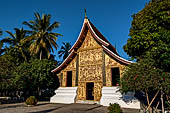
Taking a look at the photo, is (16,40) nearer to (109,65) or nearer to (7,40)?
(7,40)

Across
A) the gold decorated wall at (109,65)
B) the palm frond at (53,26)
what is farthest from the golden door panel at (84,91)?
the palm frond at (53,26)

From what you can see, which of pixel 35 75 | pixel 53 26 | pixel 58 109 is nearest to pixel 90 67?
pixel 58 109

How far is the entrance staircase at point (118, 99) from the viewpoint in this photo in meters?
12.2

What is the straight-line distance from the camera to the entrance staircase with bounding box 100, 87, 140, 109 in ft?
40.2

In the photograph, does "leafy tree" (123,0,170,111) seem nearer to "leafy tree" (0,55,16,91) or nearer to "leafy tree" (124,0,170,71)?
"leafy tree" (124,0,170,71)

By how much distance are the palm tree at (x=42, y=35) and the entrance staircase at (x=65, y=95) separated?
8.48 metres

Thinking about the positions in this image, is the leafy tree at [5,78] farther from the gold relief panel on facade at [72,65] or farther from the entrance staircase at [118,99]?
the entrance staircase at [118,99]

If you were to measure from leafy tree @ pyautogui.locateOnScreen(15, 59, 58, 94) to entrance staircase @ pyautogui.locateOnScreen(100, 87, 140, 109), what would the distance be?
830cm

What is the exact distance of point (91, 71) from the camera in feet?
51.9

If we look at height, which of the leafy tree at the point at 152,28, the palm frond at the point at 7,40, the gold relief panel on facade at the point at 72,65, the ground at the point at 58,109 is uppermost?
the palm frond at the point at 7,40

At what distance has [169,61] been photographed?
819cm

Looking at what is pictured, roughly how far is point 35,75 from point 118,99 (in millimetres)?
11578

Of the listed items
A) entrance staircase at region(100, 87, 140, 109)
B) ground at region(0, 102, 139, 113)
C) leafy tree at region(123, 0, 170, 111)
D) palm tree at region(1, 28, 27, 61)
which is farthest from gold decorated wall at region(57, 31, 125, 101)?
palm tree at region(1, 28, 27, 61)

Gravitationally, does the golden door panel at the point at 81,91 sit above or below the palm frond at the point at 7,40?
below
